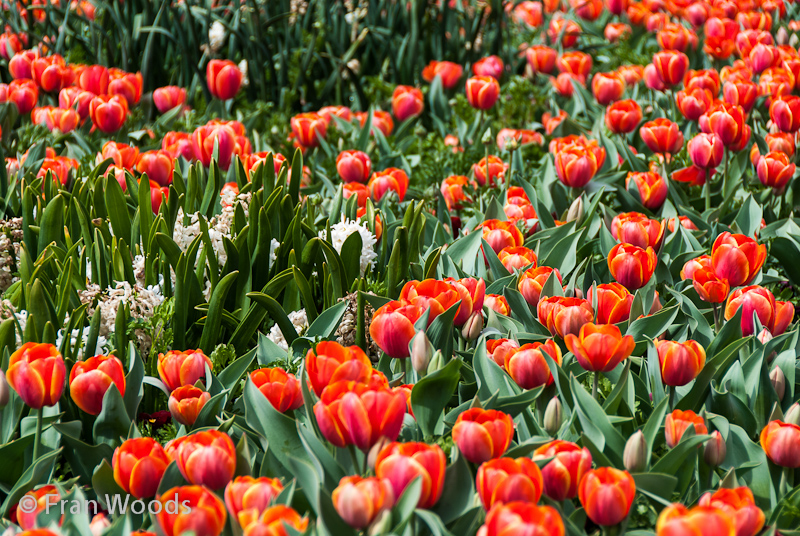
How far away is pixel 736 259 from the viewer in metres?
1.59

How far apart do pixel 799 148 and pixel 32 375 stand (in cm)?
265

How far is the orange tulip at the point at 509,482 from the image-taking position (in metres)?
0.93

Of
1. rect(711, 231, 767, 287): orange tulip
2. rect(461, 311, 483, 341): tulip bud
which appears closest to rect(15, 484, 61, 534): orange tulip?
rect(461, 311, 483, 341): tulip bud

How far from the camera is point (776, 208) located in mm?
2678

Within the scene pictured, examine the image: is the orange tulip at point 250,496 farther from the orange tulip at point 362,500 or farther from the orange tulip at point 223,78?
the orange tulip at point 223,78

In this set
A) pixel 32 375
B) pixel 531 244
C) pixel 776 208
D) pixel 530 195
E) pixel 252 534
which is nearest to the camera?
pixel 252 534

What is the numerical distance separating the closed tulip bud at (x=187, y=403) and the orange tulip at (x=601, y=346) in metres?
0.67

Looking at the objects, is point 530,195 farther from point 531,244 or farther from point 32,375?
point 32,375

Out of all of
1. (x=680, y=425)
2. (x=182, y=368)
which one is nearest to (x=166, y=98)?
(x=182, y=368)

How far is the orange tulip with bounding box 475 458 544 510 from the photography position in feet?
3.05

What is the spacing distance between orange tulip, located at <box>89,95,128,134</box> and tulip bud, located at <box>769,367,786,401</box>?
2269 millimetres

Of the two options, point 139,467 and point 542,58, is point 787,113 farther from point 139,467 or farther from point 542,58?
point 139,467

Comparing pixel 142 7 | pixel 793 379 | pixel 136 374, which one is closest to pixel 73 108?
pixel 142 7

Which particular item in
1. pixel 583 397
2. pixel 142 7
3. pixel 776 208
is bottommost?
pixel 776 208
